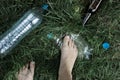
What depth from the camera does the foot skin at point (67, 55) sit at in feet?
10.7

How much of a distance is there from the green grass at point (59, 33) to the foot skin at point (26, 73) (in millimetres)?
44

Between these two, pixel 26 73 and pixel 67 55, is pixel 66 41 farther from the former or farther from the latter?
pixel 26 73

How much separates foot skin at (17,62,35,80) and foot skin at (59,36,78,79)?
245mm

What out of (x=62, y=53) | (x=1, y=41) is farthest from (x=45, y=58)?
(x=1, y=41)

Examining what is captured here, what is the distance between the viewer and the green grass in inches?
128

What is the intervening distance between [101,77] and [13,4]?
0.99 metres

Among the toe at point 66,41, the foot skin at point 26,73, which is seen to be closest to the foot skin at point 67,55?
the toe at point 66,41

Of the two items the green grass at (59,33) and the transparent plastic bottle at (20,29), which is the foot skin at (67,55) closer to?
the green grass at (59,33)

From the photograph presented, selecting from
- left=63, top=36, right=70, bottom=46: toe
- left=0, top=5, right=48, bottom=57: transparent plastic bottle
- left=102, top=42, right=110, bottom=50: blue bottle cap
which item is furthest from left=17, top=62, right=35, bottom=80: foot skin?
left=102, top=42, right=110, bottom=50: blue bottle cap

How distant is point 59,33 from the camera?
3275 mm

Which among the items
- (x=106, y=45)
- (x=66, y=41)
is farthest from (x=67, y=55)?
(x=106, y=45)

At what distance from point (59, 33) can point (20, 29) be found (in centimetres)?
34

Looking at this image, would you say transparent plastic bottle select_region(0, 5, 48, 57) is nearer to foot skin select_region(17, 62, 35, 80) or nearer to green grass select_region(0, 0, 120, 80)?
green grass select_region(0, 0, 120, 80)

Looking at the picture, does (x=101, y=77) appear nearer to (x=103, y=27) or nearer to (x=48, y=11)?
(x=103, y=27)
